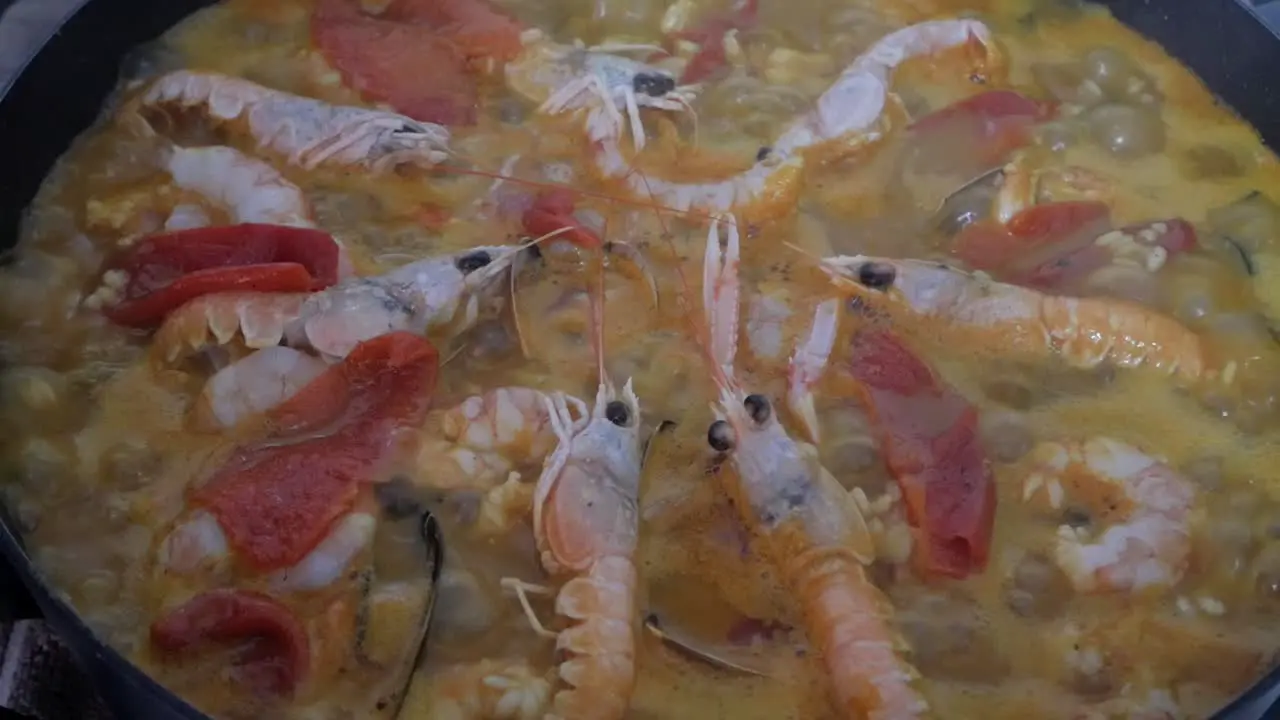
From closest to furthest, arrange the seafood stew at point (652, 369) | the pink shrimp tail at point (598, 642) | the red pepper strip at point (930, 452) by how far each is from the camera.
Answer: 1. the pink shrimp tail at point (598, 642)
2. the seafood stew at point (652, 369)
3. the red pepper strip at point (930, 452)

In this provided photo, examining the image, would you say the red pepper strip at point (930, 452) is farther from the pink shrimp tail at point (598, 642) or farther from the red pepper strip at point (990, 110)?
the red pepper strip at point (990, 110)

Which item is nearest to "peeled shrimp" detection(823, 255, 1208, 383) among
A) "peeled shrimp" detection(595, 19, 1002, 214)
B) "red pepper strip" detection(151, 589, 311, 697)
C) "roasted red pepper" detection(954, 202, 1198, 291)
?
"roasted red pepper" detection(954, 202, 1198, 291)

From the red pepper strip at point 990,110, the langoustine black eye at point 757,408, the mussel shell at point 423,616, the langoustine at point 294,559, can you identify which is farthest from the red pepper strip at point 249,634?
the red pepper strip at point 990,110

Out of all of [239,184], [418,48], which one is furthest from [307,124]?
[418,48]

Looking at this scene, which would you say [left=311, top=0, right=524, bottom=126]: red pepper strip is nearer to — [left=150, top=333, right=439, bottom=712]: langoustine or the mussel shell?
[left=150, top=333, right=439, bottom=712]: langoustine

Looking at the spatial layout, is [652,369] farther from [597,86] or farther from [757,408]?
[597,86]

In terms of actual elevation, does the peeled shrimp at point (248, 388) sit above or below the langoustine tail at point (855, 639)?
above

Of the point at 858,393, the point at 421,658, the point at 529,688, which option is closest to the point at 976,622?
the point at 858,393

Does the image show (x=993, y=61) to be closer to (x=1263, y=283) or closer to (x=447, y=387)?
(x=1263, y=283)
